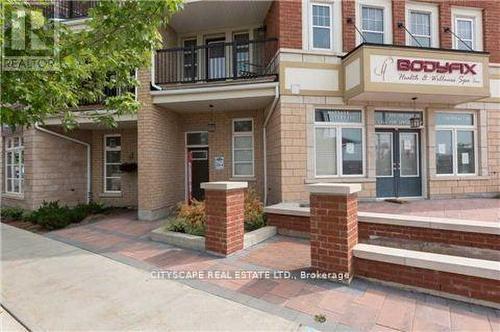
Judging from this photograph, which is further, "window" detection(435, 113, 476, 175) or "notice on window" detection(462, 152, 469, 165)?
"notice on window" detection(462, 152, 469, 165)

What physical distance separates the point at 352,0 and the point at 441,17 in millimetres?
3073

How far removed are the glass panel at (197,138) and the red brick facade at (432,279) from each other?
812cm

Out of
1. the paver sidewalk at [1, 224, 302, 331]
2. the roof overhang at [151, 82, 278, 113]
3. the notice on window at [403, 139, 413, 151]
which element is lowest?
the paver sidewalk at [1, 224, 302, 331]

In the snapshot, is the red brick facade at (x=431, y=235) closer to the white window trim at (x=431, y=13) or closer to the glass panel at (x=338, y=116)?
the glass panel at (x=338, y=116)

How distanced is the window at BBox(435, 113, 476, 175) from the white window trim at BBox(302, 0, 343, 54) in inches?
158

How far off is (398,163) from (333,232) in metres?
6.76

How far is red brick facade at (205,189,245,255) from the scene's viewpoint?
18.4 ft

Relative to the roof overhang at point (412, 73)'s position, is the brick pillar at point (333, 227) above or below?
below

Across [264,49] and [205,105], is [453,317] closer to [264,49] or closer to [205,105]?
[205,105]

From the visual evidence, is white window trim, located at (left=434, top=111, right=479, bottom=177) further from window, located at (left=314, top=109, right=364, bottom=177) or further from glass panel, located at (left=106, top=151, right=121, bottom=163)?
glass panel, located at (left=106, top=151, right=121, bottom=163)

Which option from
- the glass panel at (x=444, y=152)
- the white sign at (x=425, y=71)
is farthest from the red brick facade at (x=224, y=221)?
the glass panel at (x=444, y=152)

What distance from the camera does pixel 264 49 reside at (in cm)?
1085

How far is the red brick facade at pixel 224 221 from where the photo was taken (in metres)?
5.60

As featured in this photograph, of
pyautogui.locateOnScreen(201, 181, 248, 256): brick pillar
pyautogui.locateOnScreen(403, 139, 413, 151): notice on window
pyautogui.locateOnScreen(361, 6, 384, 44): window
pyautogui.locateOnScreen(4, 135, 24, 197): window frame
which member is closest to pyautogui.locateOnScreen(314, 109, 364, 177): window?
pyautogui.locateOnScreen(403, 139, 413, 151): notice on window
